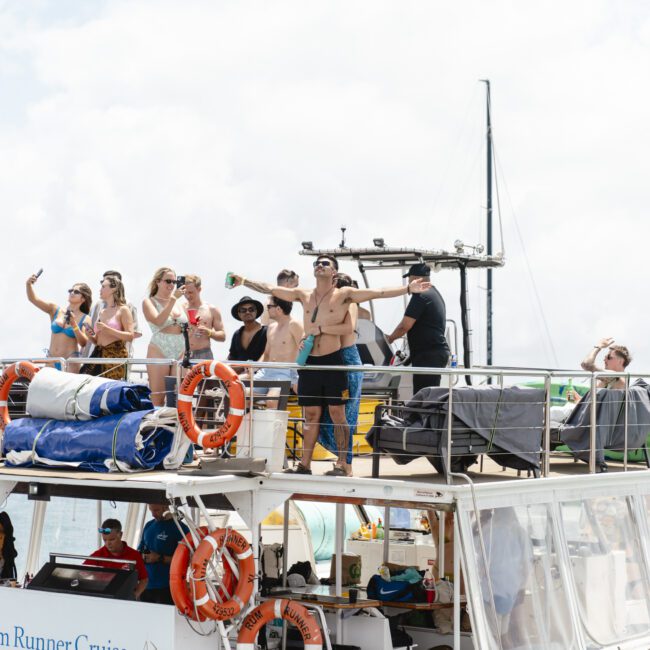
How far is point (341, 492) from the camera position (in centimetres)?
933

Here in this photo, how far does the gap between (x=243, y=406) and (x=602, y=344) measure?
16.8 ft

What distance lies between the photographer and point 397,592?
10.7 meters

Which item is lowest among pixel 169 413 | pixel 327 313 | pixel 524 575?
pixel 524 575

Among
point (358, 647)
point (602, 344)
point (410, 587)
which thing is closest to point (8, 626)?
point (358, 647)

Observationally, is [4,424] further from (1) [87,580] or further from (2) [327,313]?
(2) [327,313]

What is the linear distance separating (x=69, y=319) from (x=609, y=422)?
5.57 m

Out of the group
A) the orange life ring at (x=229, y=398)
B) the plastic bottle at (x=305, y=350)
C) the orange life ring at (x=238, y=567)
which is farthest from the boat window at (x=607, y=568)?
the orange life ring at (x=229, y=398)

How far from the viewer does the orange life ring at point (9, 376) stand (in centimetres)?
1032

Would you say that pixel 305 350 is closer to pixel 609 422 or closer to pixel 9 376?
pixel 9 376

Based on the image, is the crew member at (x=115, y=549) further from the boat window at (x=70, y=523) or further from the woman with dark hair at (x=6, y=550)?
the boat window at (x=70, y=523)

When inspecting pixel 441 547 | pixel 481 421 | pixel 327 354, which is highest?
pixel 327 354

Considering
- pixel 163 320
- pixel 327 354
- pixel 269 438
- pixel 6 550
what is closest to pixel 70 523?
pixel 6 550

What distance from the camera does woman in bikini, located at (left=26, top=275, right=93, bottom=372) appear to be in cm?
1202

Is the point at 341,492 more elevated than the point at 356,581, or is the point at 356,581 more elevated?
the point at 341,492
